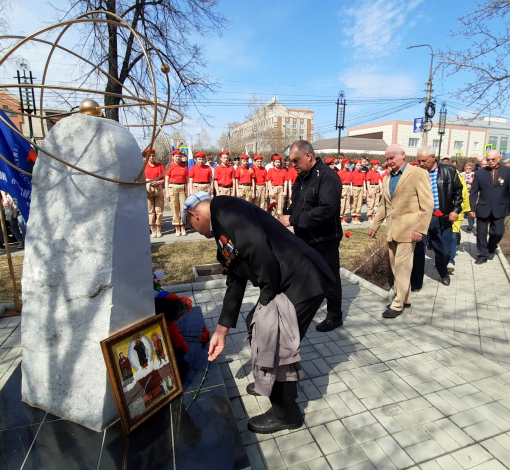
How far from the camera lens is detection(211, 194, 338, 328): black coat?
197cm

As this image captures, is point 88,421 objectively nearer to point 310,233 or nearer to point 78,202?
point 78,202

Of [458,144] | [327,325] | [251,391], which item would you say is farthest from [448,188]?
[458,144]

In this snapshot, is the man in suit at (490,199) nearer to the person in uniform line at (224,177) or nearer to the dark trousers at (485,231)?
the dark trousers at (485,231)

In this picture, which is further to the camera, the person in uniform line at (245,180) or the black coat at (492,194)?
the person in uniform line at (245,180)

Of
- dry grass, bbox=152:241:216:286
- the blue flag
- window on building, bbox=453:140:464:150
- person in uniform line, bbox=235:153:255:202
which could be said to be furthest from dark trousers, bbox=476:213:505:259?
window on building, bbox=453:140:464:150

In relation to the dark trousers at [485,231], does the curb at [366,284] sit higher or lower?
lower

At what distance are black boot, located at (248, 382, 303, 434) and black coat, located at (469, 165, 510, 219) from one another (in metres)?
6.86

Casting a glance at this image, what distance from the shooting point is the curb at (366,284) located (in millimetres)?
5025

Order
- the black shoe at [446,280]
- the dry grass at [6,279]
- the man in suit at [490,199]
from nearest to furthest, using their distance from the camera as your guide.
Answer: the dry grass at [6,279] < the black shoe at [446,280] < the man in suit at [490,199]

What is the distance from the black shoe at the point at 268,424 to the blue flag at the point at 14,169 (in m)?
3.57

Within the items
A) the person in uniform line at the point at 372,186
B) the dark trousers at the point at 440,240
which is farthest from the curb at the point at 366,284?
the person in uniform line at the point at 372,186

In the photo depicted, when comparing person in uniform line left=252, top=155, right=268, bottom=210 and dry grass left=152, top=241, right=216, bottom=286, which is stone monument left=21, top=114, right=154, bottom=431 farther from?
person in uniform line left=252, top=155, right=268, bottom=210

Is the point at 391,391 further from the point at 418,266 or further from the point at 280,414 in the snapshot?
the point at 418,266

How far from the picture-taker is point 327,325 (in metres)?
4.04
